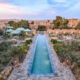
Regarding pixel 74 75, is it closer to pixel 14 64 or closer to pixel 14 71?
pixel 14 71

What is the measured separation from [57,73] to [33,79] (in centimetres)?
147

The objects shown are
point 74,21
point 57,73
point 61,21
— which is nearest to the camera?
point 57,73

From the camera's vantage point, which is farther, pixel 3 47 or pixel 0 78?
pixel 3 47

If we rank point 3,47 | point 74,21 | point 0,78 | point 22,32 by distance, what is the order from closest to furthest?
1. point 0,78
2. point 3,47
3. point 22,32
4. point 74,21

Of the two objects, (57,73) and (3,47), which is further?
(3,47)

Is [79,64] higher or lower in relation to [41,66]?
higher

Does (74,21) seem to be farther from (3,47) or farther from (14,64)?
(14,64)

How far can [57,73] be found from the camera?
683 cm

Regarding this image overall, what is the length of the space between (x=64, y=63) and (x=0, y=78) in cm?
415

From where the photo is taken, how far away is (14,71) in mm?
7152

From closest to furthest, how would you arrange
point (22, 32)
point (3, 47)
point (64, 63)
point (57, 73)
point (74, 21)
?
point (57, 73) < point (64, 63) < point (3, 47) < point (22, 32) < point (74, 21)

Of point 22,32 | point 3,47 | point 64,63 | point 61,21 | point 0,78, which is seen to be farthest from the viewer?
point 61,21

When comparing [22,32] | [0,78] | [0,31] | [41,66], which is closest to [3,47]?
[41,66]

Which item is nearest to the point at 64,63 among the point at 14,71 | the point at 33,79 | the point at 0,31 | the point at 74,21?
the point at 33,79
